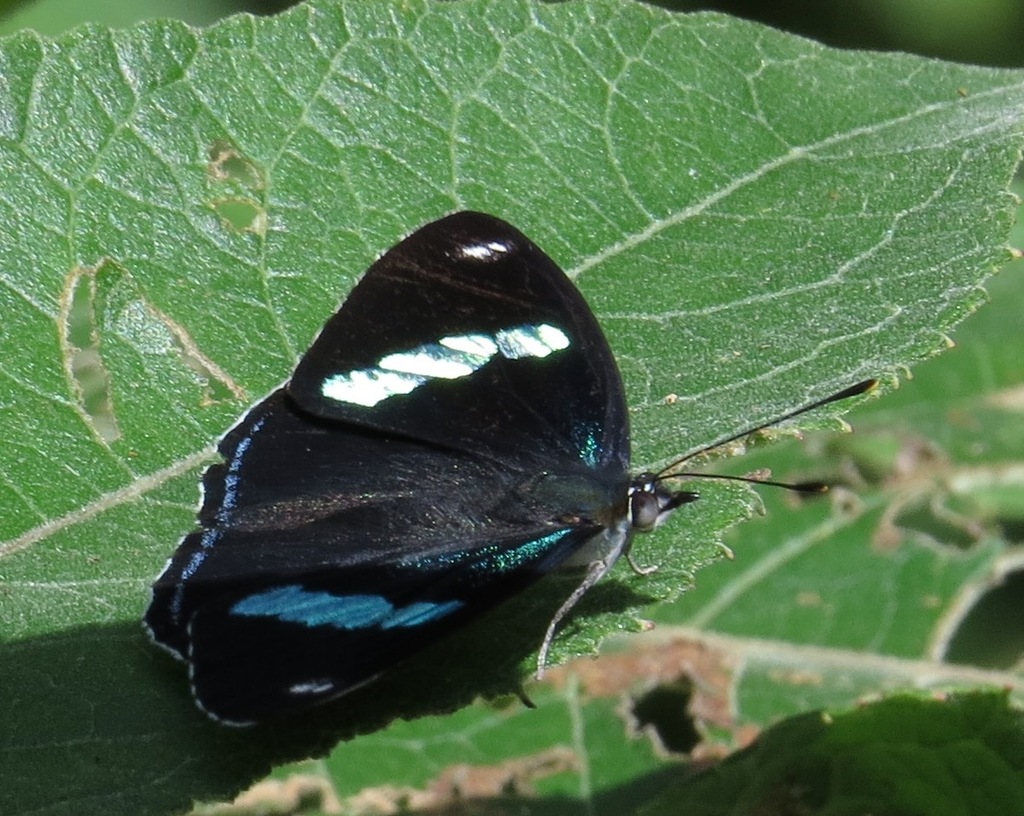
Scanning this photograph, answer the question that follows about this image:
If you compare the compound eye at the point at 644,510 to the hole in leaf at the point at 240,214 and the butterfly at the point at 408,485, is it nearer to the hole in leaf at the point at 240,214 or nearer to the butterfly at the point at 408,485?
the butterfly at the point at 408,485

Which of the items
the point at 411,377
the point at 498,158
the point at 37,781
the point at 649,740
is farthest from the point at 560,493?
the point at 649,740

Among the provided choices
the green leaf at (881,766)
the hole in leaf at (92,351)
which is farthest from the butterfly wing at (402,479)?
the green leaf at (881,766)

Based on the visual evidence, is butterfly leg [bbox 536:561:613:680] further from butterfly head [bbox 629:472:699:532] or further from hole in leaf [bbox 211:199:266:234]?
hole in leaf [bbox 211:199:266:234]

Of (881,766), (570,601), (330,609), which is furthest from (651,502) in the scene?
(881,766)

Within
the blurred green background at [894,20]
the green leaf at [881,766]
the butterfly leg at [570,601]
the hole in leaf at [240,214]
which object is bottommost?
the green leaf at [881,766]

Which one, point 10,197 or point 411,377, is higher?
point 10,197

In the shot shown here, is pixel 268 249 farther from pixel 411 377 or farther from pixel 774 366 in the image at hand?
pixel 774 366
